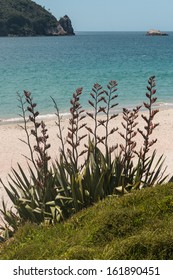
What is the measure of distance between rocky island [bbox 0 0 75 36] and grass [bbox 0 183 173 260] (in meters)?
152

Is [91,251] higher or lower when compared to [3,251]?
higher

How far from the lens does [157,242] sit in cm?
325

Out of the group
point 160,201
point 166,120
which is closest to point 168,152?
point 166,120

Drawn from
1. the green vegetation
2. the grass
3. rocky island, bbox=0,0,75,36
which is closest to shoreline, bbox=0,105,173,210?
the green vegetation

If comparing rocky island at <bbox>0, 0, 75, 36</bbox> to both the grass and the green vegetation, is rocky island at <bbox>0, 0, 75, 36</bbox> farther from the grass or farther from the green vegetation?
the grass

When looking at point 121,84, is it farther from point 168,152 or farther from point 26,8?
point 26,8

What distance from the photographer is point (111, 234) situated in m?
3.60

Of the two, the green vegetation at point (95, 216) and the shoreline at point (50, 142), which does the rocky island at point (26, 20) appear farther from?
the green vegetation at point (95, 216)

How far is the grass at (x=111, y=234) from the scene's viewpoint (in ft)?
10.6

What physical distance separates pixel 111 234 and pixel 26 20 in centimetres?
15965

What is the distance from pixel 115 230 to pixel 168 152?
29.7ft

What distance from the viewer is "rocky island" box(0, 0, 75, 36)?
153 meters

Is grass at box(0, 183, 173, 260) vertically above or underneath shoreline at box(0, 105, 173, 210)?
above

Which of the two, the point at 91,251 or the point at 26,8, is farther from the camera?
the point at 26,8
